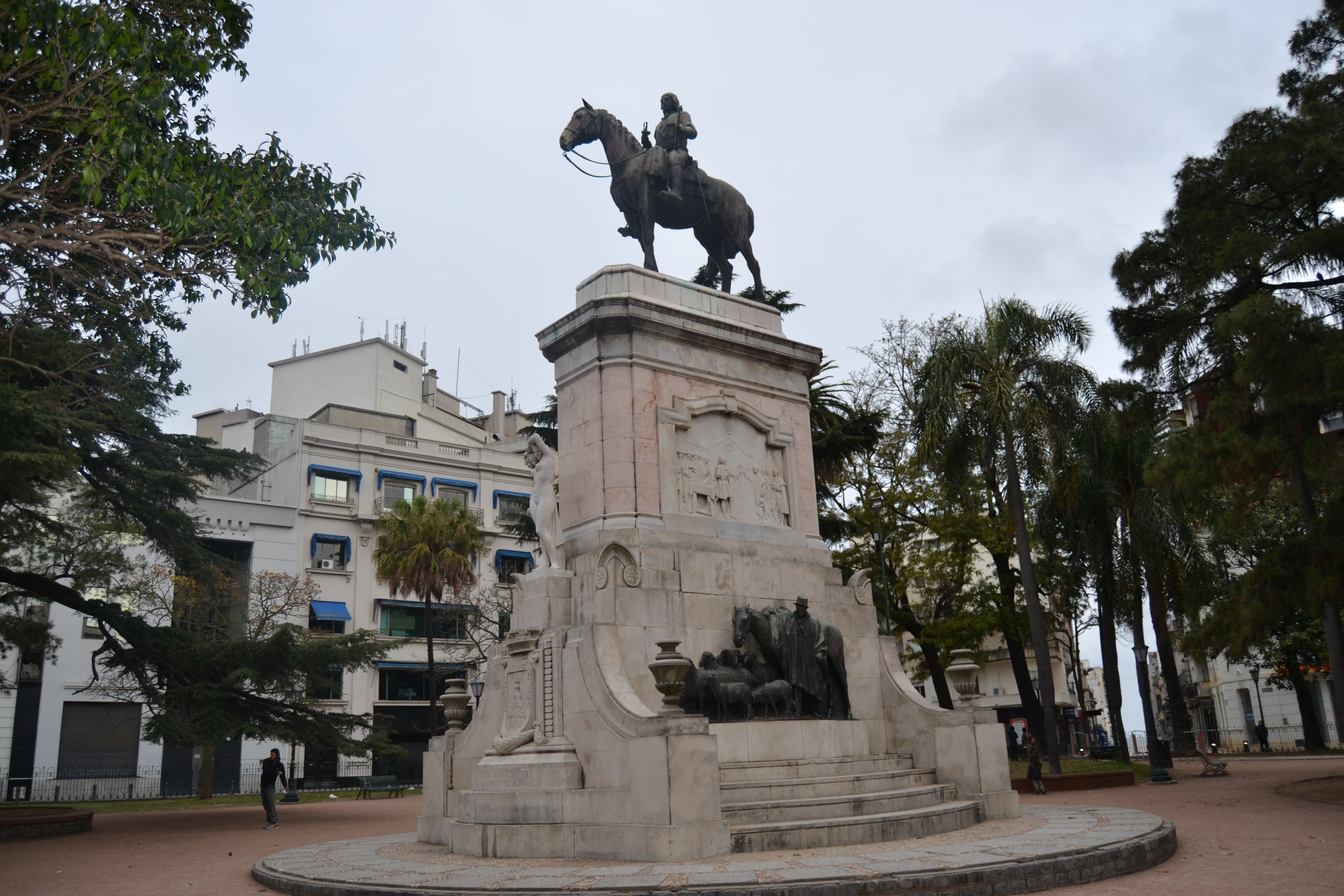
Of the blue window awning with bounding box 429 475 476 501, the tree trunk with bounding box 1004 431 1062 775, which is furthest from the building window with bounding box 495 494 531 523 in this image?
the tree trunk with bounding box 1004 431 1062 775

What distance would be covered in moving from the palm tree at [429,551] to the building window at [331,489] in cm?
835

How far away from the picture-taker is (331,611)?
4569cm

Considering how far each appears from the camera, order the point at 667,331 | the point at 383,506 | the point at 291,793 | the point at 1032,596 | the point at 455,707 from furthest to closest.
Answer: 1. the point at 383,506
2. the point at 291,793
3. the point at 1032,596
4. the point at 455,707
5. the point at 667,331

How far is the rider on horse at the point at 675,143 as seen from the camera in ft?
53.6

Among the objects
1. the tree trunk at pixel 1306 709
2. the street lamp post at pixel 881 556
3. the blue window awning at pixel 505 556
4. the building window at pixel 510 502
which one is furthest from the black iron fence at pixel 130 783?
the tree trunk at pixel 1306 709

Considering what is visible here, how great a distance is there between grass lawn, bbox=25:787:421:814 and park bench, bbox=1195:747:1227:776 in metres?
24.5

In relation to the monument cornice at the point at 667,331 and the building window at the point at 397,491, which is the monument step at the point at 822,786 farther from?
the building window at the point at 397,491

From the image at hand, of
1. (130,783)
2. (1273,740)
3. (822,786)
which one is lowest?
(1273,740)

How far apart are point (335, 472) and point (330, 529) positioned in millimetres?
2585

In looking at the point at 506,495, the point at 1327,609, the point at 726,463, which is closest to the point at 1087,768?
the point at 1327,609

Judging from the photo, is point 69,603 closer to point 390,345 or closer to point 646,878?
point 646,878

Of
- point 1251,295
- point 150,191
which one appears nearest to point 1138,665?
point 1251,295

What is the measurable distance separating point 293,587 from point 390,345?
2044 centimetres

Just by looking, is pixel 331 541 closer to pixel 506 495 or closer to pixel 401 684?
pixel 401 684
